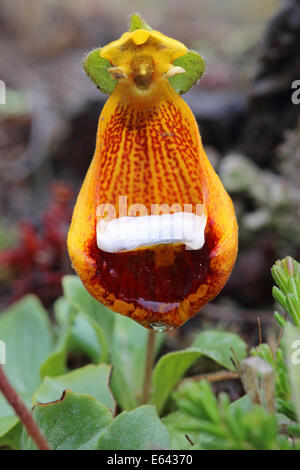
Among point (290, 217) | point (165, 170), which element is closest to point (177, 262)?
point (165, 170)

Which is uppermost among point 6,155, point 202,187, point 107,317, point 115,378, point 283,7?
point 283,7

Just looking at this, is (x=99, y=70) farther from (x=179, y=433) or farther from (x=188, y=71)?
(x=179, y=433)

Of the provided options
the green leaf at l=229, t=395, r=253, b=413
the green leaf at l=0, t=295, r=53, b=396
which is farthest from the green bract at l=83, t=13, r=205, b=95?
the green leaf at l=0, t=295, r=53, b=396

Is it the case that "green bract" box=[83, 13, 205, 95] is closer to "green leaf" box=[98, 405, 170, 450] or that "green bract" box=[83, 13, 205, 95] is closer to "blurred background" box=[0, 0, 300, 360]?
"green leaf" box=[98, 405, 170, 450]

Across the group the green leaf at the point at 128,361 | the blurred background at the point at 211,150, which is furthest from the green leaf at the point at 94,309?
the blurred background at the point at 211,150

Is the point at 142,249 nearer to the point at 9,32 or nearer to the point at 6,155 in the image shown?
the point at 6,155

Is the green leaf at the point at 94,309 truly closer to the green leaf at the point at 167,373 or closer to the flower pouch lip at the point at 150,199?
the green leaf at the point at 167,373
